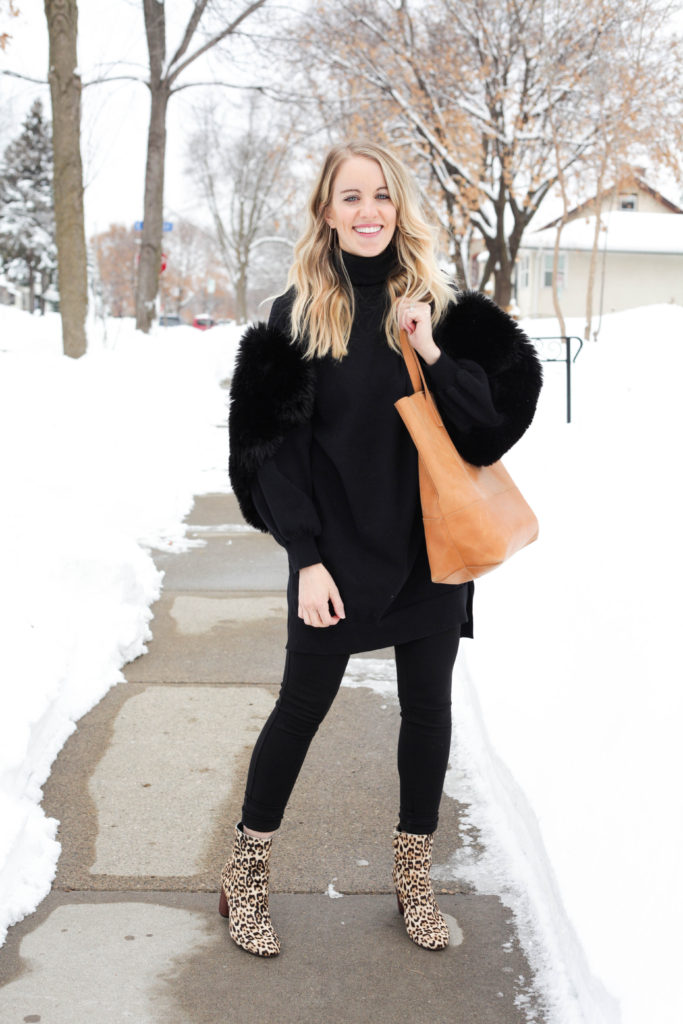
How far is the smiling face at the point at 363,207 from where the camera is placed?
243cm

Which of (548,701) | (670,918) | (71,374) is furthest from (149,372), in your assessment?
(670,918)

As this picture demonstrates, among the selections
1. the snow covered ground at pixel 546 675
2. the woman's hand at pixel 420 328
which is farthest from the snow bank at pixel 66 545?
the woman's hand at pixel 420 328

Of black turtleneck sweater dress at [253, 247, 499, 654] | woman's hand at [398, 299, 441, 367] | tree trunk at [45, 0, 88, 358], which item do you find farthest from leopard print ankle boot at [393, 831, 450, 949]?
tree trunk at [45, 0, 88, 358]

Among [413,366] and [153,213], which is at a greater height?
[153,213]

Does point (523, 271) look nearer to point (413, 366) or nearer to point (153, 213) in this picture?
point (153, 213)

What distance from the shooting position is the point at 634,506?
4910mm

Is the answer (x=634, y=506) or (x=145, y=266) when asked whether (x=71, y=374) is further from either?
(x=145, y=266)

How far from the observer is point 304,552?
2402 mm

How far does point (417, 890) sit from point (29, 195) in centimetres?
5328

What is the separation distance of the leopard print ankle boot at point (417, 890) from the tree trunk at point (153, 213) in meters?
20.5

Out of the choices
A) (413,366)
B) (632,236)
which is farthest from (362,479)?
(632,236)

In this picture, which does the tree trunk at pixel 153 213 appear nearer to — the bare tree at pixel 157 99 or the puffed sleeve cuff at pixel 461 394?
the bare tree at pixel 157 99

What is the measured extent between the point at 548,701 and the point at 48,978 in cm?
180

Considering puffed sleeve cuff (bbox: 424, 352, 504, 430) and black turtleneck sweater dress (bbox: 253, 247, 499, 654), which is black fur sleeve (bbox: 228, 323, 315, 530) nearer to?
black turtleneck sweater dress (bbox: 253, 247, 499, 654)
